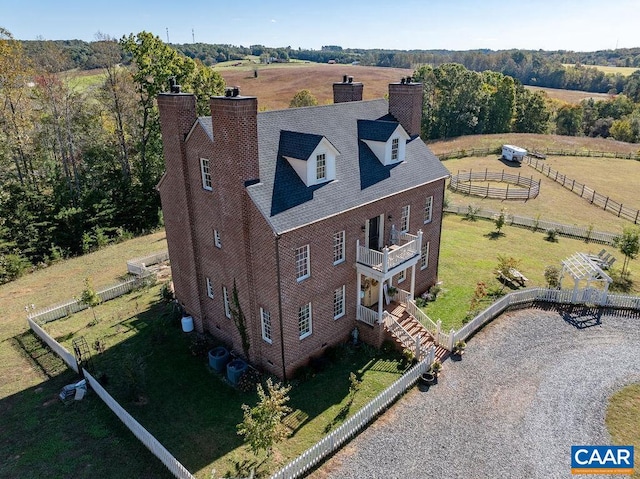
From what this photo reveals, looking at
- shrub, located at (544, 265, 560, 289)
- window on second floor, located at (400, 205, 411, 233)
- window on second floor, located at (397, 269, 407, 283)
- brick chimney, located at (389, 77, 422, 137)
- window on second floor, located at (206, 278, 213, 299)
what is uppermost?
brick chimney, located at (389, 77, 422, 137)

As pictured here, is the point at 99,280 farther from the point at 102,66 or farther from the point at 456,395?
the point at 456,395

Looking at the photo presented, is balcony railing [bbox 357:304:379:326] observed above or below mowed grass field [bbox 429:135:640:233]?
above

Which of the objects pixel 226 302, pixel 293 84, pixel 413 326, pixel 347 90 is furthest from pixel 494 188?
pixel 293 84

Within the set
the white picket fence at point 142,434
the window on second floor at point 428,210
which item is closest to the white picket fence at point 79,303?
the white picket fence at point 142,434

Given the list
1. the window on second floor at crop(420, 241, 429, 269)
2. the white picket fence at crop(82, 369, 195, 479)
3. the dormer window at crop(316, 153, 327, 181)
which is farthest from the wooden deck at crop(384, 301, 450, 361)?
the white picket fence at crop(82, 369, 195, 479)

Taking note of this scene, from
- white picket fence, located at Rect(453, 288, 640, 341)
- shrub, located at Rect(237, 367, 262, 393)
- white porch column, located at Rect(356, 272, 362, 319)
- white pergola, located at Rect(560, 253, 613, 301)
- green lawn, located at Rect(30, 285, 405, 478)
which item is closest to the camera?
green lawn, located at Rect(30, 285, 405, 478)

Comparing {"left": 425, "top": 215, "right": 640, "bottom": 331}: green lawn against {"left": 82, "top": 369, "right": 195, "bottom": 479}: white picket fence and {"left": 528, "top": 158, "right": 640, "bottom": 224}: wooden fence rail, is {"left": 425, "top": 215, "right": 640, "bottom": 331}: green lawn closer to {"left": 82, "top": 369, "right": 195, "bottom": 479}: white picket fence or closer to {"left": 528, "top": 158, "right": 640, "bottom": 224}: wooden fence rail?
{"left": 528, "top": 158, "right": 640, "bottom": 224}: wooden fence rail
